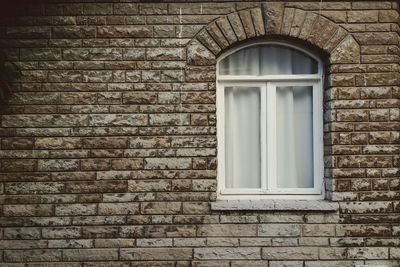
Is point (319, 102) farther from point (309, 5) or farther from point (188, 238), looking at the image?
point (188, 238)

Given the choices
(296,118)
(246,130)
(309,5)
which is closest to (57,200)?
(246,130)

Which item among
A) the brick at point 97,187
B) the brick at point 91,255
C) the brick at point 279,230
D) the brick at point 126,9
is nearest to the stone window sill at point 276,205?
the brick at point 279,230

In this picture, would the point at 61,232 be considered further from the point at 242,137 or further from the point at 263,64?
the point at 263,64

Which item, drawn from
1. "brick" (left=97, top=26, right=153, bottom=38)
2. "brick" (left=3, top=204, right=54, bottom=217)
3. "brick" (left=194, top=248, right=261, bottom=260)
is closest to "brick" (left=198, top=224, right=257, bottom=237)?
"brick" (left=194, top=248, right=261, bottom=260)

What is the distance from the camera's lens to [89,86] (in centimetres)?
512

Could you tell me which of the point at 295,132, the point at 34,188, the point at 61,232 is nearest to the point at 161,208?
the point at 61,232

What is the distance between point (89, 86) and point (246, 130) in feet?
5.63

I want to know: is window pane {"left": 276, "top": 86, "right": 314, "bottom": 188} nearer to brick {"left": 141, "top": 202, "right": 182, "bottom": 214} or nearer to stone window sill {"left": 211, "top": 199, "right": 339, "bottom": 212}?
stone window sill {"left": 211, "top": 199, "right": 339, "bottom": 212}

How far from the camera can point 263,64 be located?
17.6ft

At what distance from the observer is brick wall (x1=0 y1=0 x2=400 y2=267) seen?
16.5ft

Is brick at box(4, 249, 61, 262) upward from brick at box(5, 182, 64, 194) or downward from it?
downward

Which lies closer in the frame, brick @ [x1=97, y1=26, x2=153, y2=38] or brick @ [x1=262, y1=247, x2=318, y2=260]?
brick @ [x1=262, y1=247, x2=318, y2=260]

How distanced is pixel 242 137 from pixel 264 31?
1.14 m

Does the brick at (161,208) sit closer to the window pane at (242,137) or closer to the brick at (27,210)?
the window pane at (242,137)
